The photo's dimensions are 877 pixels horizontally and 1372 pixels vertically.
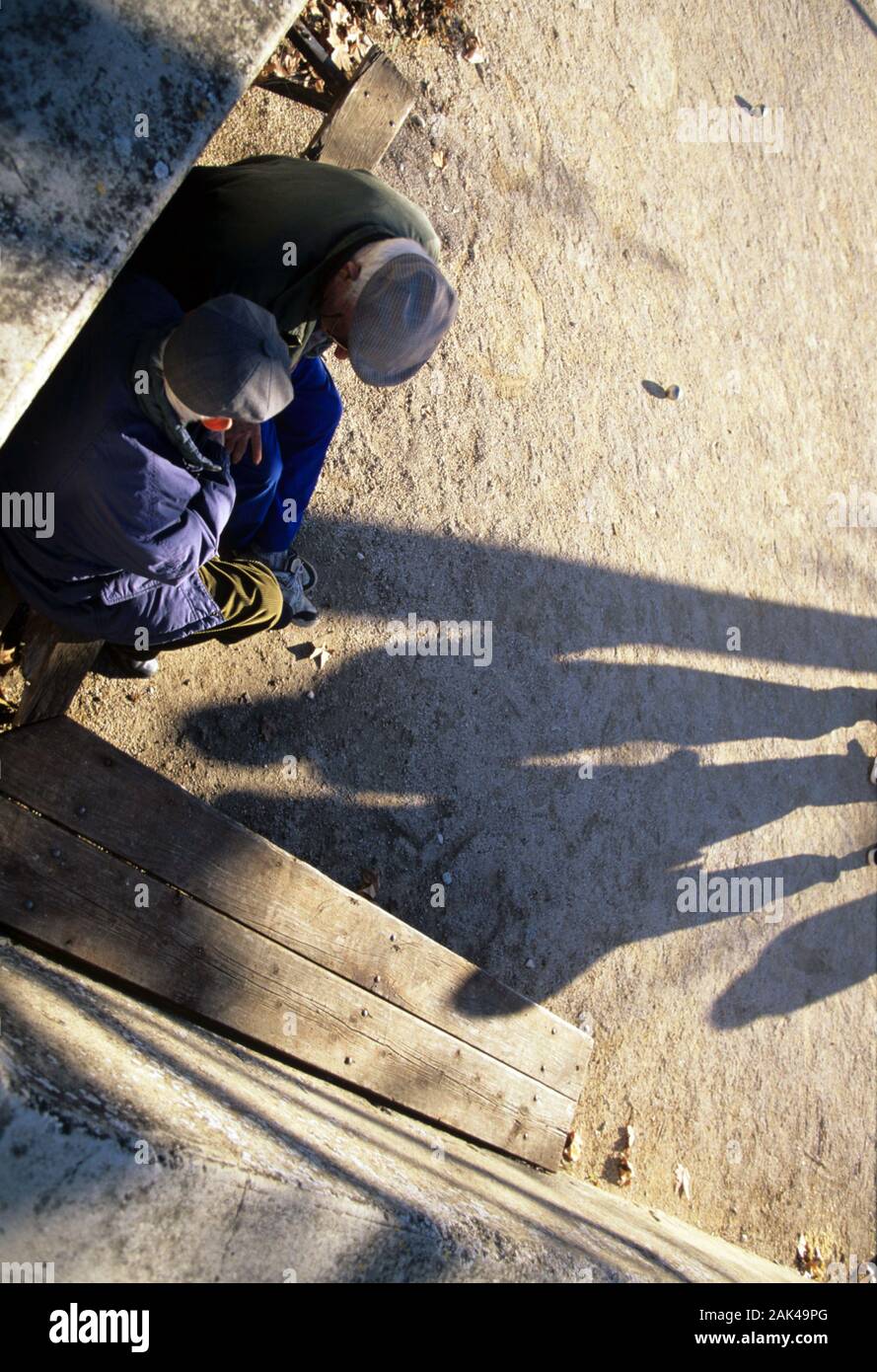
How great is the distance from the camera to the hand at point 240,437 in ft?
9.01

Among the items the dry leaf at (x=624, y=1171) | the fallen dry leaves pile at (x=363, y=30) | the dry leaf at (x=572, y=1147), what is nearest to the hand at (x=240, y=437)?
the fallen dry leaves pile at (x=363, y=30)

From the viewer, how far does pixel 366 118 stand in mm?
3961

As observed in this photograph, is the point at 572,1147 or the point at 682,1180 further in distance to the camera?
the point at 682,1180

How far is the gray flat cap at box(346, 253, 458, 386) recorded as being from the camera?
9.68 ft

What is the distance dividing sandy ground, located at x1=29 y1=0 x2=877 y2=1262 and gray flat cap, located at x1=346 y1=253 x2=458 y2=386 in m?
1.14

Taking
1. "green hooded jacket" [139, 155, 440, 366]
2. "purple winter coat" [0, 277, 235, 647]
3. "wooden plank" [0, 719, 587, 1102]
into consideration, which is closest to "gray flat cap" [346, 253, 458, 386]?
"green hooded jacket" [139, 155, 440, 366]

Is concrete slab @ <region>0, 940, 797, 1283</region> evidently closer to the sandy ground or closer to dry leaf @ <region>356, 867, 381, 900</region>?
dry leaf @ <region>356, 867, 381, 900</region>

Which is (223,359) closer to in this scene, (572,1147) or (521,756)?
(521,756)

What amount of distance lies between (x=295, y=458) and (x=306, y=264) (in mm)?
764

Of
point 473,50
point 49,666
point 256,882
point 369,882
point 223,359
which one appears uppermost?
point 223,359

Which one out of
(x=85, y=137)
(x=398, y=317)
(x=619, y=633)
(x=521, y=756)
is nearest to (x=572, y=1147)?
(x=521, y=756)

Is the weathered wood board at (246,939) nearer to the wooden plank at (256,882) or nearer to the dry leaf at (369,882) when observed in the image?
the wooden plank at (256,882)

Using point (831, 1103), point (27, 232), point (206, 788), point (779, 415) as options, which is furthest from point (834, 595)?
point (27, 232)

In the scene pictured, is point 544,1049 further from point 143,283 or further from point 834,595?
point 834,595
